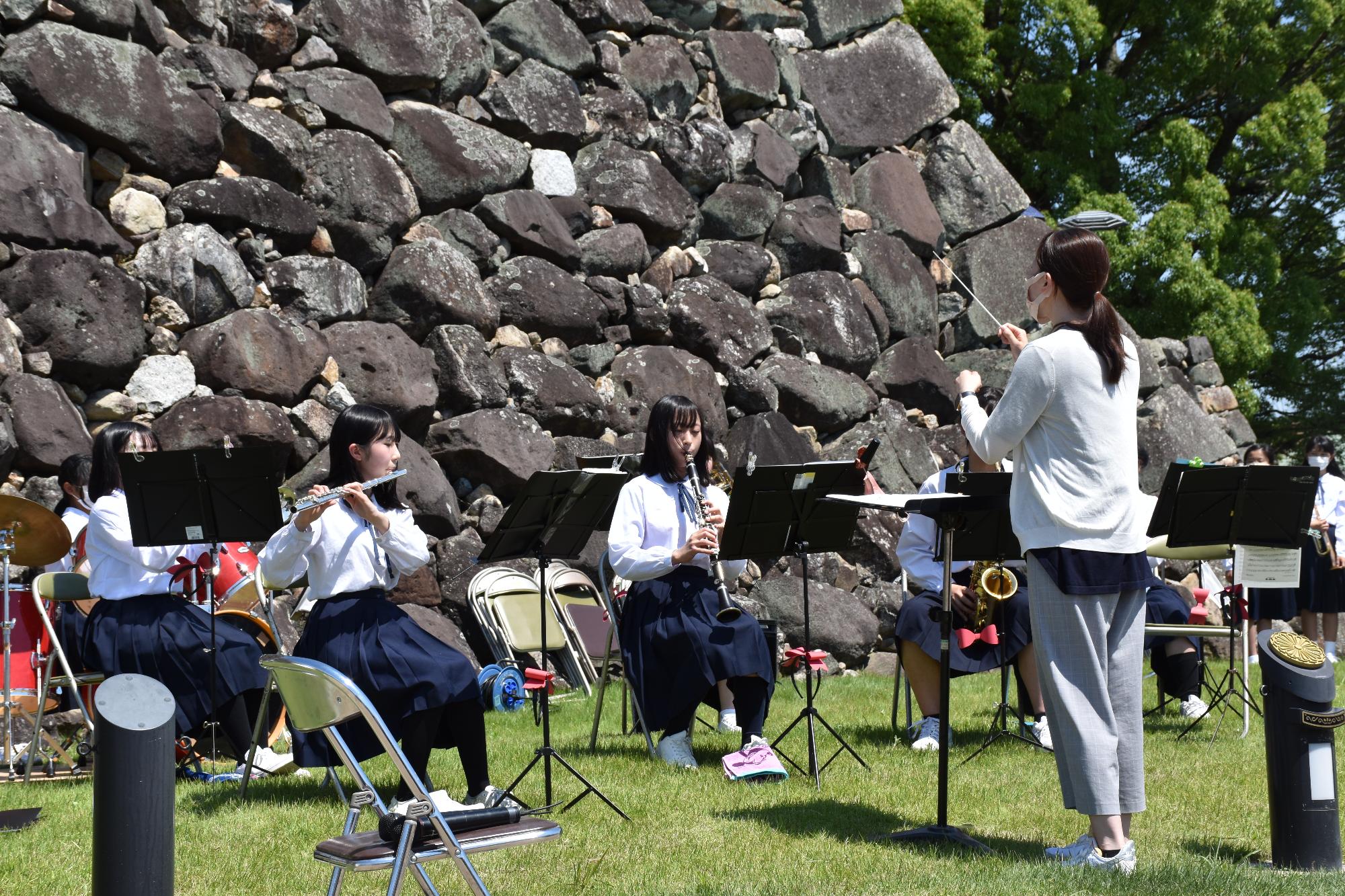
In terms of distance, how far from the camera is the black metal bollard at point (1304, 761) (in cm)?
425

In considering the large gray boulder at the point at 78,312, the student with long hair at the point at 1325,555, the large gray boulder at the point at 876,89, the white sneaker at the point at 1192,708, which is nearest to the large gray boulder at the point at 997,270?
the large gray boulder at the point at 876,89

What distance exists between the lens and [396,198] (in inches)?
399

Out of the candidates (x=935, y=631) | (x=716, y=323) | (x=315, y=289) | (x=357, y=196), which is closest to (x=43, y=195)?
(x=315, y=289)

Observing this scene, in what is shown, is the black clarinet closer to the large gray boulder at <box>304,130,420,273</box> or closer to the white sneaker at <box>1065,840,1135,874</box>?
the white sneaker at <box>1065,840,1135,874</box>


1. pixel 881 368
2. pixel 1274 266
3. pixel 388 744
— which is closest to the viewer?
pixel 388 744

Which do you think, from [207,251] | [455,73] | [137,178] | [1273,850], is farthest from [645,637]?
[455,73]

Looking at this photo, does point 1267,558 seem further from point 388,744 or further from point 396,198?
point 396,198

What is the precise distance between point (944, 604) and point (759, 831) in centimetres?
118

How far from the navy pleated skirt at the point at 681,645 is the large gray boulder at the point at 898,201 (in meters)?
7.88

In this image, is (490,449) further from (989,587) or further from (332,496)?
(332,496)

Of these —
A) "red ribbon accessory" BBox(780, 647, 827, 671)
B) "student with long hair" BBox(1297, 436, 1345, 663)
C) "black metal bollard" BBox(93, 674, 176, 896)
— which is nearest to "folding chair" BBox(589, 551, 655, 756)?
"red ribbon accessory" BBox(780, 647, 827, 671)

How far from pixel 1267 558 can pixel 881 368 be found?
245 inches

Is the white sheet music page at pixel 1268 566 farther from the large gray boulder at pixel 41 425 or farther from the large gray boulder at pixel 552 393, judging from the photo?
the large gray boulder at pixel 41 425

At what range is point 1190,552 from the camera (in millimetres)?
7359
